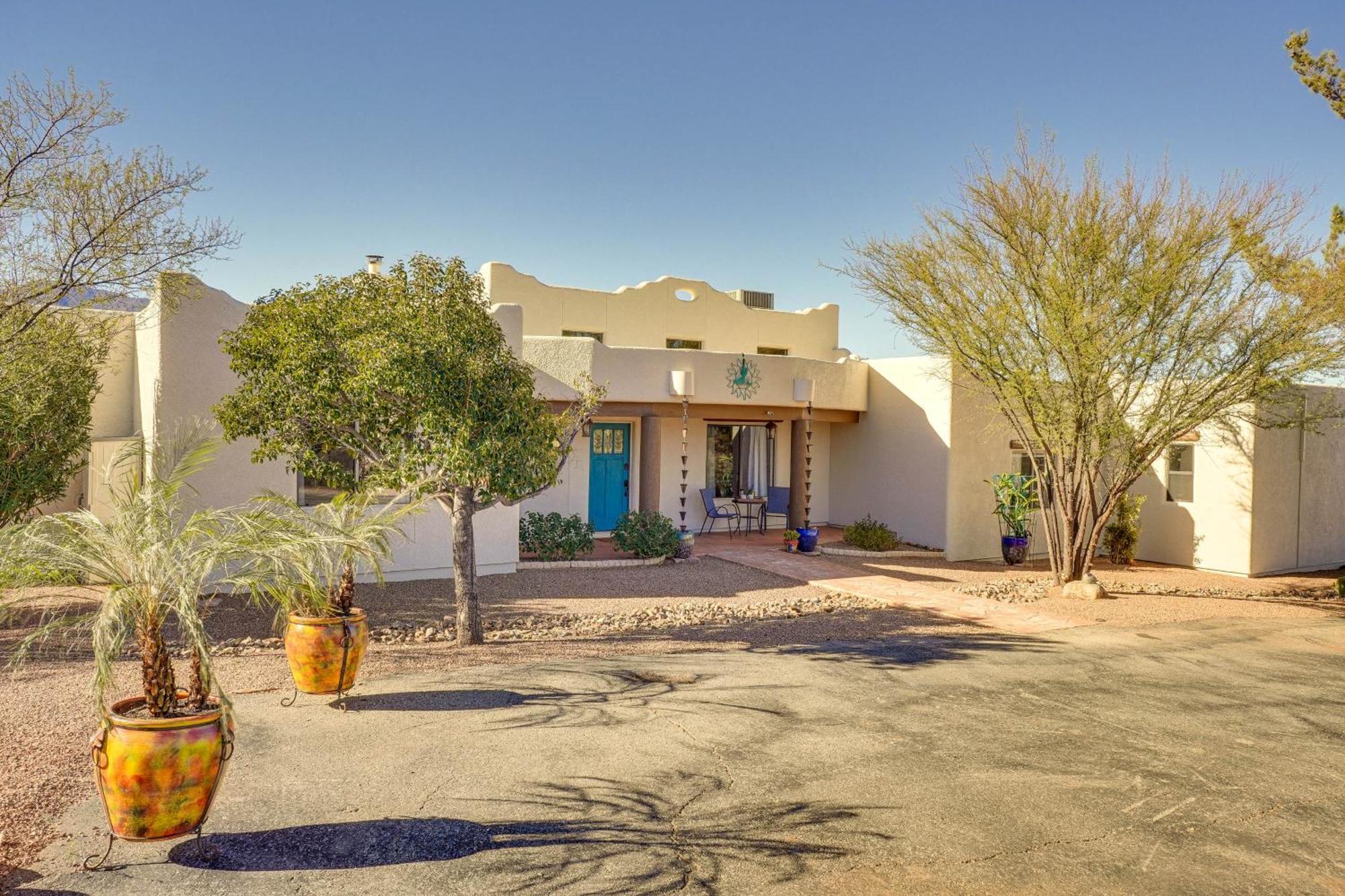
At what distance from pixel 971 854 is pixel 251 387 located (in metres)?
7.25

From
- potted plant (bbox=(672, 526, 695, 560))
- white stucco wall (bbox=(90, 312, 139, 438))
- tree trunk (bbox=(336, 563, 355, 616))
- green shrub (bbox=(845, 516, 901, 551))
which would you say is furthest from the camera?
green shrub (bbox=(845, 516, 901, 551))

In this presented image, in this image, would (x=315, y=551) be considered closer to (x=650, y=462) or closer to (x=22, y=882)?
(x=22, y=882)

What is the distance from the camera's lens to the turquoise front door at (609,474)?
1675 cm

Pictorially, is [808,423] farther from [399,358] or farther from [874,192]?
[399,358]

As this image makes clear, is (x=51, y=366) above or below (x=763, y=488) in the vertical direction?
above

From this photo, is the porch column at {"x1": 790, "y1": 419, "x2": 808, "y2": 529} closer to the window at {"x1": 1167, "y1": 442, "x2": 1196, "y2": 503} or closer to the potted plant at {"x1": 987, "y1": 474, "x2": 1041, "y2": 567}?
the potted plant at {"x1": 987, "y1": 474, "x2": 1041, "y2": 567}

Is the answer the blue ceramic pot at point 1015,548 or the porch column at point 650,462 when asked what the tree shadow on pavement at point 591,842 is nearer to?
the porch column at point 650,462

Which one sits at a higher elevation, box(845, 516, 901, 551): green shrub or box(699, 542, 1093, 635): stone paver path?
box(845, 516, 901, 551): green shrub

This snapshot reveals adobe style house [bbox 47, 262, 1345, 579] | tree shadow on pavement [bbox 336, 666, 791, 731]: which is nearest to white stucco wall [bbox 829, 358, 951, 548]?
adobe style house [bbox 47, 262, 1345, 579]

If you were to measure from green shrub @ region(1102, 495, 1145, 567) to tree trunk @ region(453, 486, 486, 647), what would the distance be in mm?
12244

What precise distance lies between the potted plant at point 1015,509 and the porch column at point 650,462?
19.7 ft

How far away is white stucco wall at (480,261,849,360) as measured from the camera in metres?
19.3

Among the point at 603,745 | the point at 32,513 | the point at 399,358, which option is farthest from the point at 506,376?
the point at 32,513

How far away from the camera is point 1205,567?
624 inches
